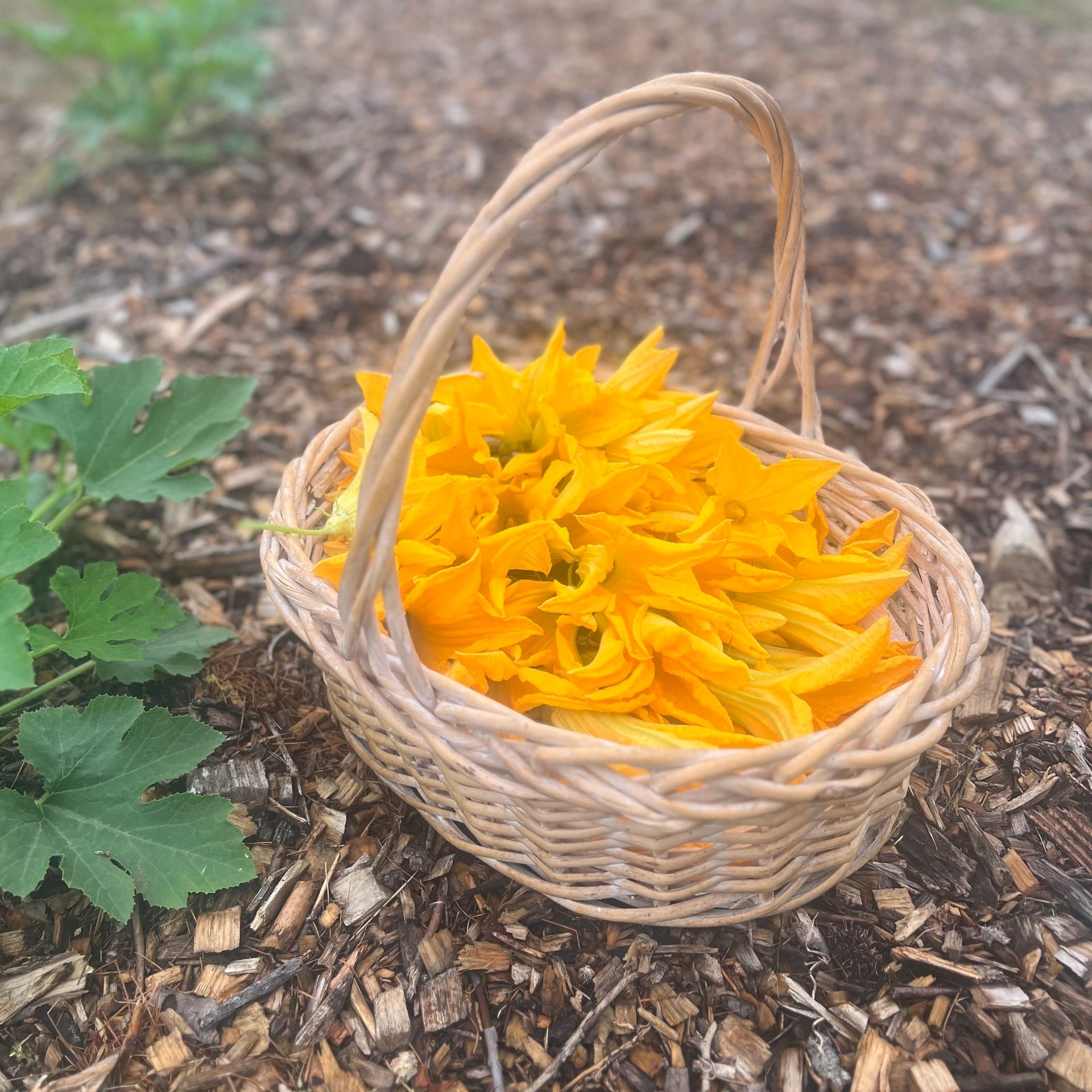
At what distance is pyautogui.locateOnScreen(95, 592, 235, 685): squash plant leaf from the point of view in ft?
5.74

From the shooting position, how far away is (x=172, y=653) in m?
1.81

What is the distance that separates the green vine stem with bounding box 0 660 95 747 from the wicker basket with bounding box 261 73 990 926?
45cm

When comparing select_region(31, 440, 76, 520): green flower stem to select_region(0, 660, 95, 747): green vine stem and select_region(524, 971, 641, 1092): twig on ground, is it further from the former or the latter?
select_region(524, 971, 641, 1092): twig on ground

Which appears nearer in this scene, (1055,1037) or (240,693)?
(1055,1037)

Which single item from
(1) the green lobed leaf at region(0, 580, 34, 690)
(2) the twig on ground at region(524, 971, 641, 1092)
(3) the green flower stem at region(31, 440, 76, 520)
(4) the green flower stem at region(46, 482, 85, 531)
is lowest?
(2) the twig on ground at region(524, 971, 641, 1092)

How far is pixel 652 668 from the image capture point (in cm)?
148

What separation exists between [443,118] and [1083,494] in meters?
3.09

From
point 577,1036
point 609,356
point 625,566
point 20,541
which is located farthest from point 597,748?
point 609,356

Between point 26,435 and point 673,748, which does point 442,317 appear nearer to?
point 673,748

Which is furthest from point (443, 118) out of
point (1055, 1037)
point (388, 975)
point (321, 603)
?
point (1055, 1037)

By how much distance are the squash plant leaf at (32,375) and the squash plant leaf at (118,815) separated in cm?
50

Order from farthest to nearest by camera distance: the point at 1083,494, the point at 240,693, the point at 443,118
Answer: the point at 443,118 < the point at 1083,494 < the point at 240,693

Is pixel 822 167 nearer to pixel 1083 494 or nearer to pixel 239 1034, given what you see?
pixel 1083 494

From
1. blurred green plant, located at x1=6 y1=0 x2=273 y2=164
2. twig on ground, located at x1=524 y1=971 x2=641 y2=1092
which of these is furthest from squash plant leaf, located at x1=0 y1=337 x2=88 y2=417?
blurred green plant, located at x1=6 y1=0 x2=273 y2=164
